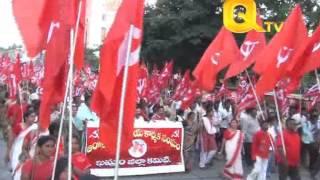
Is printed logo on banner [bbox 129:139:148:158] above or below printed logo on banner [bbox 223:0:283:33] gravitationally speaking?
below

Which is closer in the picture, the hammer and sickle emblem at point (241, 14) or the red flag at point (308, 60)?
the red flag at point (308, 60)

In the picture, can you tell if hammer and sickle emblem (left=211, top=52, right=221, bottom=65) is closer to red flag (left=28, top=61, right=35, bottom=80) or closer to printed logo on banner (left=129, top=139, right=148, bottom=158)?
printed logo on banner (left=129, top=139, right=148, bottom=158)

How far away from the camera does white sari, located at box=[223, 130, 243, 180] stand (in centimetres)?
1095

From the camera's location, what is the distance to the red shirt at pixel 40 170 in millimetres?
5688

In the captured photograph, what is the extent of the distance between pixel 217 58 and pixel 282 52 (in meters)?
3.43

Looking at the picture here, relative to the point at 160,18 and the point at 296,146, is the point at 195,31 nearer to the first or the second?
the point at 160,18

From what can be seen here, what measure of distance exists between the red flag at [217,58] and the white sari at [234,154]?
1.56 metres

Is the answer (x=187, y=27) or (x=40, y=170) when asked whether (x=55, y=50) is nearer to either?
(x=40, y=170)

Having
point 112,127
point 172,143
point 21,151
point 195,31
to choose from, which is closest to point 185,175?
point 172,143

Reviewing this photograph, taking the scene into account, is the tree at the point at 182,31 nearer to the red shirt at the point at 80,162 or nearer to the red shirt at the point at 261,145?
the red shirt at the point at 261,145

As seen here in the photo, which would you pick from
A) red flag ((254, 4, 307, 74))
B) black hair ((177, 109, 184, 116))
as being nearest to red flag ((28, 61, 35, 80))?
black hair ((177, 109, 184, 116))

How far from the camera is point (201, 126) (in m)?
14.3

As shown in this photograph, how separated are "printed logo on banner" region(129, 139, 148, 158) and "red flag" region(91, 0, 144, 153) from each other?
23.6ft

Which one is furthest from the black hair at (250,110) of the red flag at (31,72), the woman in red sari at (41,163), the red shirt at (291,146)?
the red flag at (31,72)
